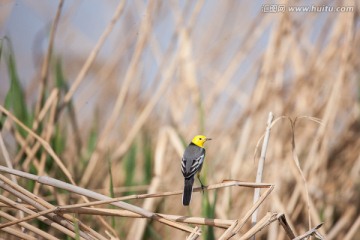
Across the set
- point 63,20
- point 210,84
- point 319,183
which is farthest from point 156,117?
point 319,183

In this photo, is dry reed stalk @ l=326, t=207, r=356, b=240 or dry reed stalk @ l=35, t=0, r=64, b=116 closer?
dry reed stalk @ l=35, t=0, r=64, b=116

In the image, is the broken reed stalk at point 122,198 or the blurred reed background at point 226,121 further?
the blurred reed background at point 226,121

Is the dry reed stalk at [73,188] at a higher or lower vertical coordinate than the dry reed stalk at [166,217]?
higher

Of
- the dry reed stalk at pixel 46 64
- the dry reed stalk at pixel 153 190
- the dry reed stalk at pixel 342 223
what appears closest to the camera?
the dry reed stalk at pixel 46 64

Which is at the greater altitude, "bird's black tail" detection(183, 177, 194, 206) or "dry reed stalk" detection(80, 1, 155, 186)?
"dry reed stalk" detection(80, 1, 155, 186)

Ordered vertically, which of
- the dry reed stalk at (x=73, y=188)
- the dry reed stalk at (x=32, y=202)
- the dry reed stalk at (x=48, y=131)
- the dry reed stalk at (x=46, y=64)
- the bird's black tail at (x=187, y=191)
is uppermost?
the dry reed stalk at (x=46, y=64)

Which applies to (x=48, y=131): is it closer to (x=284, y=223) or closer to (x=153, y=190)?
(x=153, y=190)

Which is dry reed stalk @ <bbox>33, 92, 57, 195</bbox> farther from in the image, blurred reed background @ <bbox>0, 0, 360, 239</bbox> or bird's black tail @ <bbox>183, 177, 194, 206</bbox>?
bird's black tail @ <bbox>183, 177, 194, 206</bbox>

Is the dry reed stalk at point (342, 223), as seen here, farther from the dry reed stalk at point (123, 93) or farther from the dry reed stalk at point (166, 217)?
the dry reed stalk at point (166, 217)

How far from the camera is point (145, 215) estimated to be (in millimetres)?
825

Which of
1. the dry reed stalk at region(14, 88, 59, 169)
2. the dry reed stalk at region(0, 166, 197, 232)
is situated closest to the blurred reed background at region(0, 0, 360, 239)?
the dry reed stalk at region(14, 88, 59, 169)

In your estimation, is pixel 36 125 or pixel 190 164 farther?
pixel 36 125

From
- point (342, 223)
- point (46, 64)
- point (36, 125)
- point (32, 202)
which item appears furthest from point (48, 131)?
point (342, 223)

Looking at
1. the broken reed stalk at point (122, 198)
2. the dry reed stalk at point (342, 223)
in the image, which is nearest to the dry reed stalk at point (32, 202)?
the broken reed stalk at point (122, 198)
